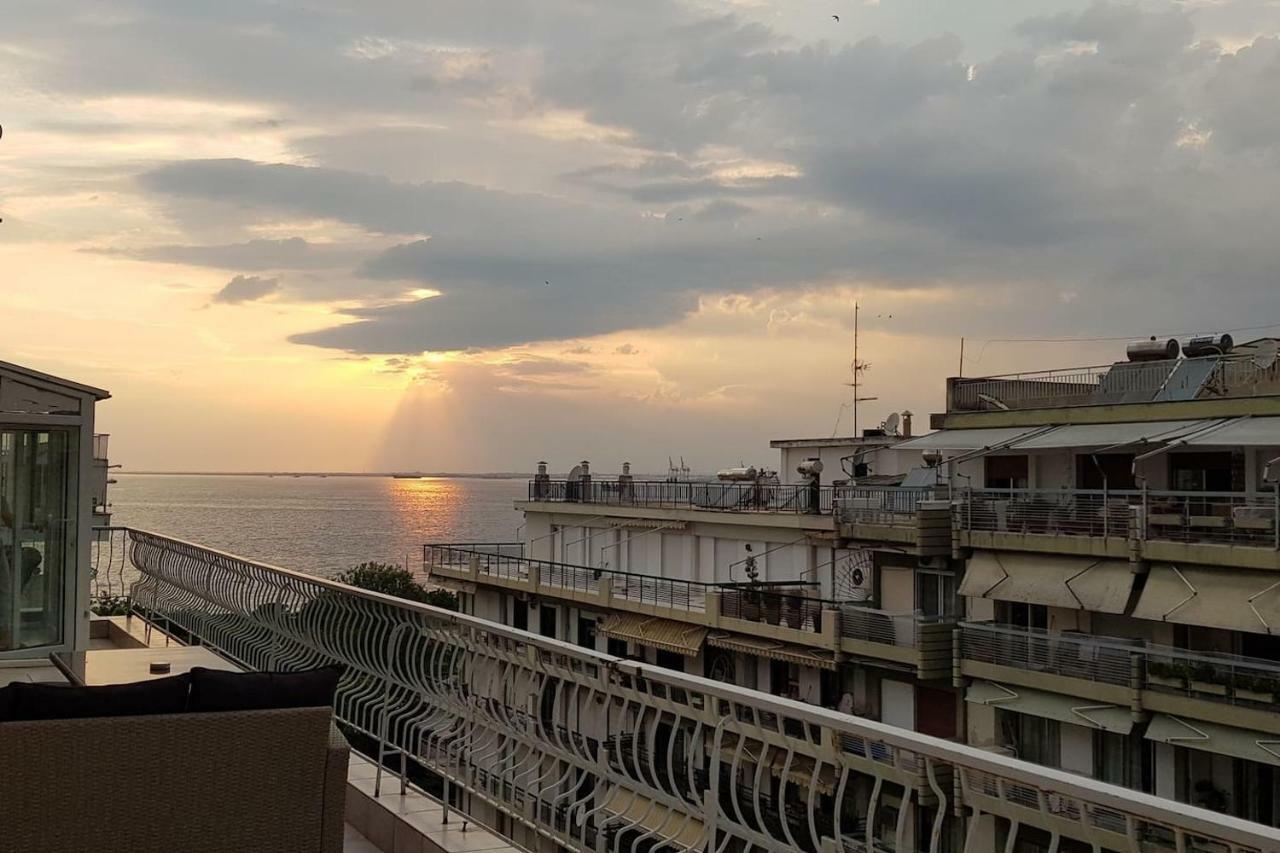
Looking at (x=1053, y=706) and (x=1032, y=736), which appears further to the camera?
(x=1032, y=736)

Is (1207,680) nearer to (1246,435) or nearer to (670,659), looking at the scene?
(1246,435)

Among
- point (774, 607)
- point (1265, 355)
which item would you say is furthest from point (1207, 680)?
point (774, 607)

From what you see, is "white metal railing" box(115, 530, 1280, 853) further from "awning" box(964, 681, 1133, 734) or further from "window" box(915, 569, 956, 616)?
"window" box(915, 569, 956, 616)

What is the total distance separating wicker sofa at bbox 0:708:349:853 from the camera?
383 centimetres

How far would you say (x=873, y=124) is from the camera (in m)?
24.1

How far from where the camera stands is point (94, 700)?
395cm

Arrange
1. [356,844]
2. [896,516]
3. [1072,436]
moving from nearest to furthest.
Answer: [356,844]
[1072,436]
[896,516]

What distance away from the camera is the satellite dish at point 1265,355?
1046 inches

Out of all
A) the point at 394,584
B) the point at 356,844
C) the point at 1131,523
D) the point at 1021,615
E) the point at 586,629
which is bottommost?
the point at 394,584

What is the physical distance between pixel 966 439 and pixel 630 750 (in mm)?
29731

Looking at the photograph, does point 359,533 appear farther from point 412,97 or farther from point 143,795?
point 143,795

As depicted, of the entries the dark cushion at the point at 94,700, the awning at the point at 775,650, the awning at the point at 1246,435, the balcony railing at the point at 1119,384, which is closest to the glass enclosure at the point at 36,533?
the dark cushion at the point at 94,700

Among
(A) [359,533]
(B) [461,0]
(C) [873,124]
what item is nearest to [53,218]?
(B) [461,0]

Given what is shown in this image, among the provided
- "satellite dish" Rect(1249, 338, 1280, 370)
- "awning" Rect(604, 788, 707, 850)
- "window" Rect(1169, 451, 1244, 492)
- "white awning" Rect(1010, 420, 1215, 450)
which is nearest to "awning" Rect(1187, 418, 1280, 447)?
"white awning" Rect(1010, 420, 1215, 450)
